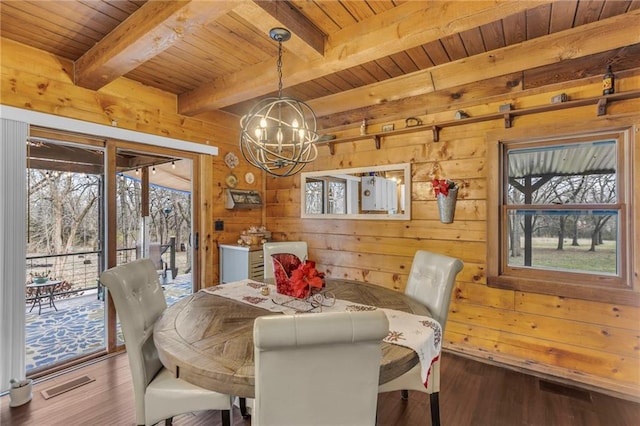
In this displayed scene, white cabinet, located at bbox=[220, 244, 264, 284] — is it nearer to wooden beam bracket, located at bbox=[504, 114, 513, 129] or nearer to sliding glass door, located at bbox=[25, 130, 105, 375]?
sliding glass door, located at bbox=[25, 130, 105, 375]

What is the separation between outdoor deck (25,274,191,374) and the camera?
2.69m

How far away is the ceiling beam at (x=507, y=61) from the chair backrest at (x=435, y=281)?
153cm

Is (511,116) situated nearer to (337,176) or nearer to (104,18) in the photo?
(337,176)

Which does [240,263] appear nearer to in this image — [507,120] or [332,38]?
[332,38]

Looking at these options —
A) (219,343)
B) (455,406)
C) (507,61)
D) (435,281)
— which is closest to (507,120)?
(507,61)

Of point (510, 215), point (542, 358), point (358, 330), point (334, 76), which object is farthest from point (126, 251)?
point (542, 358)

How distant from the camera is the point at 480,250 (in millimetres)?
2760

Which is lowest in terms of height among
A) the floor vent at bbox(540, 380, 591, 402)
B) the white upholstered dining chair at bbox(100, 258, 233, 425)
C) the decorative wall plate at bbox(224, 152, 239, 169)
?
the floor vent at bbox(540, 380, 591, 402)

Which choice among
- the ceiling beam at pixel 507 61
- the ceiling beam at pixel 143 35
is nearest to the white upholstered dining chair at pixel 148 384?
the ceiling beam at pixel 143 35

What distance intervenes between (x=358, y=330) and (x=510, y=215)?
244 cm

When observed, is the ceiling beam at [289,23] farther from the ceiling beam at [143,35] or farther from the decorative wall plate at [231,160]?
the decorative wall plate at [231,160]

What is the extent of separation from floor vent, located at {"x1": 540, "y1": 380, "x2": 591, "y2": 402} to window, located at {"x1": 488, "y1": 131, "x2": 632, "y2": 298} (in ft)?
2.27

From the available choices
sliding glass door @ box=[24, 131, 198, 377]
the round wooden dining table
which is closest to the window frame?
the round wooden dining table

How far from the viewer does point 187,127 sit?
338 centimetres
